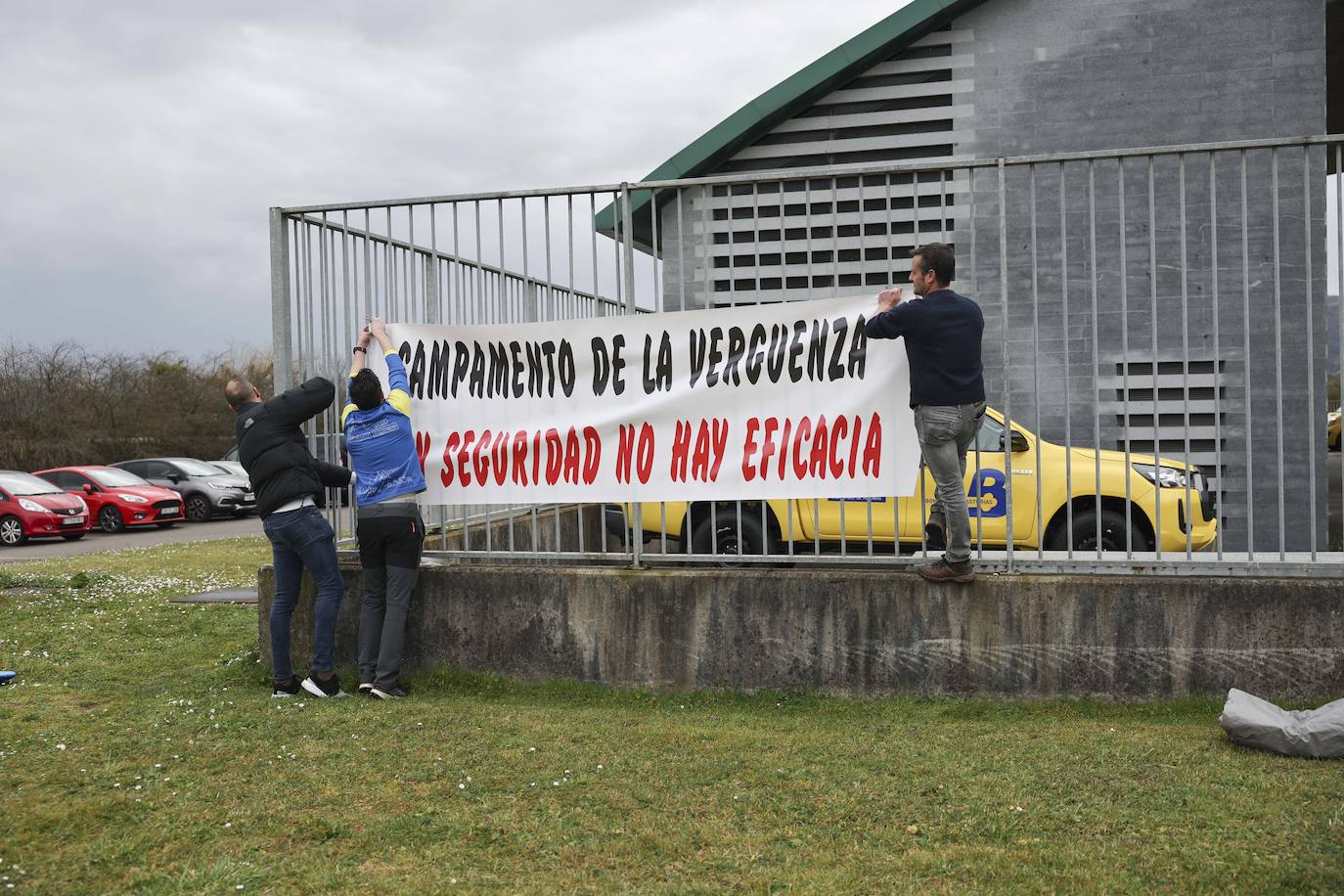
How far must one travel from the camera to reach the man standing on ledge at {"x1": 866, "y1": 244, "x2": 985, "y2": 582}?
224 inches

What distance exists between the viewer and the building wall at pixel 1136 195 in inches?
423

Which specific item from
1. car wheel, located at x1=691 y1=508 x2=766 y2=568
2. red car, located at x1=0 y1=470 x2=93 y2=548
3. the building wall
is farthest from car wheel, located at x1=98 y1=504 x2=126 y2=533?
car wheel, located at x1=691 y1=508 x2=766 y2=568

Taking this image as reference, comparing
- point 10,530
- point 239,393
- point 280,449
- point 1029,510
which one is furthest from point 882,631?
point 10,530

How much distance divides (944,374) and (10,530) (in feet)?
69.7

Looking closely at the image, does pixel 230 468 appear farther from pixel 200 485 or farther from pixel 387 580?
pixel 387 580

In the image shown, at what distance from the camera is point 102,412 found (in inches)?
1391

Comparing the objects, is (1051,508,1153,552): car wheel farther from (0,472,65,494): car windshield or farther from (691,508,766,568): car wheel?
(0,472,65,494): car windshield

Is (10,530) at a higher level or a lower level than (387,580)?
lower

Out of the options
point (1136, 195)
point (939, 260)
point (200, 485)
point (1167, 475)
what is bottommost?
point (200, 485)

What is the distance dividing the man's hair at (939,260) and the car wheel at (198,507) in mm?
24681

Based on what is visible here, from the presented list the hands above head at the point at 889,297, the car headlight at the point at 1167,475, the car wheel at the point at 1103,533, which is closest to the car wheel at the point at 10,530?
the car wheel at the point at 1103,533

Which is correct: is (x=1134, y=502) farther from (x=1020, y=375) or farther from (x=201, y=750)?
(x=201, y=750)

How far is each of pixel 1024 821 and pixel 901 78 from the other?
33.7 ft

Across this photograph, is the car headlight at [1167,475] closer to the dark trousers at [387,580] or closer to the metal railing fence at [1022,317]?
the metal railing fence at [1022,317]
